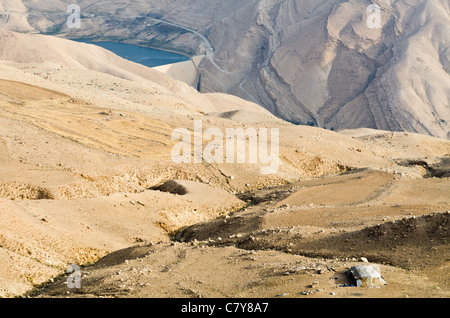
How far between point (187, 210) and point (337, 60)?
143ft

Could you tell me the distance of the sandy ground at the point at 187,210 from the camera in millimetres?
11773

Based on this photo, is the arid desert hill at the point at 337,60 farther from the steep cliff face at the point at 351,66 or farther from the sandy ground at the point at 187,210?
the sandy ground at the point at 187,210

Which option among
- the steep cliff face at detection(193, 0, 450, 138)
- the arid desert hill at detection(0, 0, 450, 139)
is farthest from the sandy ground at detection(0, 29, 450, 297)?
the arid desert hill at detection(0, 0, 450, 139)

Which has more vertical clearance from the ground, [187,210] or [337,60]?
[187,210]

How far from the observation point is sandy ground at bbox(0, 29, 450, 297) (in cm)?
1177

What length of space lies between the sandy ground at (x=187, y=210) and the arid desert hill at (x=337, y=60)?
17.9 meters

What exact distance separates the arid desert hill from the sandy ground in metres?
17.9

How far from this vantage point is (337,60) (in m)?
59.9

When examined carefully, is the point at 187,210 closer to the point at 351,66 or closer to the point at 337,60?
the point at 351,66

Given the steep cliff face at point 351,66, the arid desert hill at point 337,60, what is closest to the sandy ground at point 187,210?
the steep cliff face at point 351,66

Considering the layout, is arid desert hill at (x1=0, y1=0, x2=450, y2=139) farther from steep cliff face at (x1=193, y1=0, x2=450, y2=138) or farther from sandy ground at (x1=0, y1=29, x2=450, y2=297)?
sandy ground at (x1=0, y1=29, x2=450, y2=297)

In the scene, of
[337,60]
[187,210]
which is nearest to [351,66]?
[337,60]

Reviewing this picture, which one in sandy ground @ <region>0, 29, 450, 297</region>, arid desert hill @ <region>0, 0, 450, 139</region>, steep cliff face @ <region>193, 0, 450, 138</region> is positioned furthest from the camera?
arid desert hill @ <region>0, 0, 450, 139</region>

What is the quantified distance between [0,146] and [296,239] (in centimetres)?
1275
